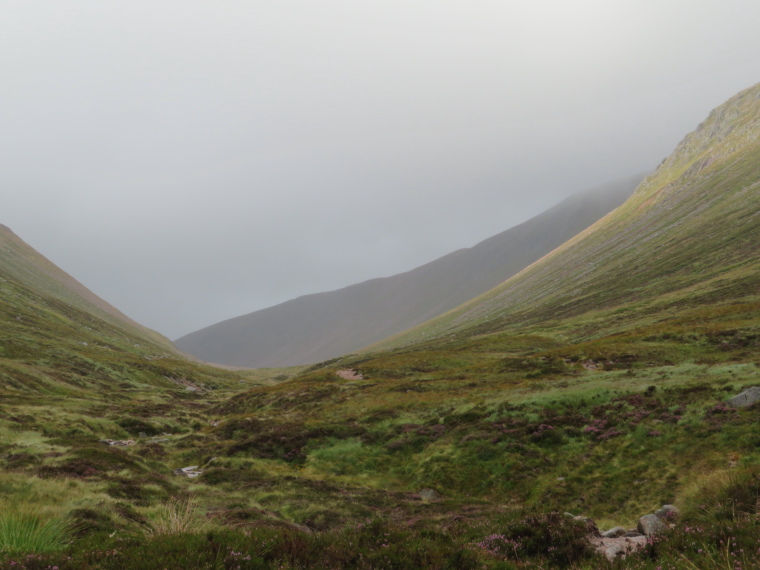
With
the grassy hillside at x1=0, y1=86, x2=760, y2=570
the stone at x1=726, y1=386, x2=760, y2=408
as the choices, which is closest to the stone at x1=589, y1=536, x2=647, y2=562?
the grassy hillside at x1=0, y1=86, x2=760, y2=570

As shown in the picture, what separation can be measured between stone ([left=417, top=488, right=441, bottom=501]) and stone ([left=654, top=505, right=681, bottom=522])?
1208 cm

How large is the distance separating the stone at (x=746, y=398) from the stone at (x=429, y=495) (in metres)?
17.5

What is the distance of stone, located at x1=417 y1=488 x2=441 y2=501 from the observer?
23147 millimetres

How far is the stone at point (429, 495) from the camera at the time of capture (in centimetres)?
2315

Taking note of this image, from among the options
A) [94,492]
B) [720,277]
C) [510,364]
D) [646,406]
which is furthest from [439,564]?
[720,277]

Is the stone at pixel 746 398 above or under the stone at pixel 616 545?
under

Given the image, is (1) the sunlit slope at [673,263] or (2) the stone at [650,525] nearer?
(2) the stone at [650,525]

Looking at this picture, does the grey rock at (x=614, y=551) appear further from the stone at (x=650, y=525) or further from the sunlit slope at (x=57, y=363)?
the sunlit slope at (x=57, y=363)

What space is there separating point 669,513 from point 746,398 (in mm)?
14143

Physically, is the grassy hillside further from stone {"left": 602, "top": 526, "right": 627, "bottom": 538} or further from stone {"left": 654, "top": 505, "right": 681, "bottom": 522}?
stone {"left": 602, "top": 526, "right": 627, "bottom": 538}

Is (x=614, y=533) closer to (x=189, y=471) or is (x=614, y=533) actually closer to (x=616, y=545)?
(x=616, y=545)

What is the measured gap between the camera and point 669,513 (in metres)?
13.2

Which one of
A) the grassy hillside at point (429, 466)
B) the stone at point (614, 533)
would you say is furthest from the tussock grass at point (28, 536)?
the stone at point (614, 533)

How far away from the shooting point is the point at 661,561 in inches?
329
